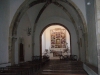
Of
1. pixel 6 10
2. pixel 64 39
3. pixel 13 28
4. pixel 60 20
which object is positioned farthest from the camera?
pixel 64 39

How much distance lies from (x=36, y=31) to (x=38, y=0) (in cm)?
457

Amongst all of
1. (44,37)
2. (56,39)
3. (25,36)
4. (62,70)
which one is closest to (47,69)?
(62,70)

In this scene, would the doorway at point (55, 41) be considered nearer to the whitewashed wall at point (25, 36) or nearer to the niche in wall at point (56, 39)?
the niche in wall at point (56, 39)

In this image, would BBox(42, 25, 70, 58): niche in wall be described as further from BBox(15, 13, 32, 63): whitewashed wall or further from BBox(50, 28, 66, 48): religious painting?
BBox(15, 13, 32, 63): whitewashed wall

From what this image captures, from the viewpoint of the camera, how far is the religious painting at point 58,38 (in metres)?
21.1

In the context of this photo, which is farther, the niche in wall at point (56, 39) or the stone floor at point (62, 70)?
the niche in wall at point (56, 39)

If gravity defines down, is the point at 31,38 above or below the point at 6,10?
below

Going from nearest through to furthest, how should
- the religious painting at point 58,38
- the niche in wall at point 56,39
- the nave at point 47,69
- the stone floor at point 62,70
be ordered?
the stone floor at point 62,70, the nave at point 47,69, the niche in wall at point 56,39, the religious painting at point 58,38

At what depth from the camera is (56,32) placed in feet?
70.9

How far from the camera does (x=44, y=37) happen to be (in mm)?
21219

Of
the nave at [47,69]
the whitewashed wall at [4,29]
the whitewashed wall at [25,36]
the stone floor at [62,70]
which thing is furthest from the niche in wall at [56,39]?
the stone floor at [62,70]

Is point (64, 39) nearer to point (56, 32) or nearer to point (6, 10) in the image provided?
point (56, 32)

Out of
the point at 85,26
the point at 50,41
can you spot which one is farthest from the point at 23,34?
the point at 50,41

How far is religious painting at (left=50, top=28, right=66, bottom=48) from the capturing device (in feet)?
69.3
